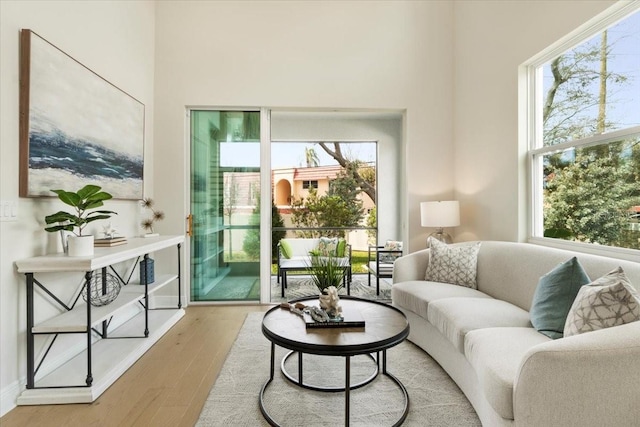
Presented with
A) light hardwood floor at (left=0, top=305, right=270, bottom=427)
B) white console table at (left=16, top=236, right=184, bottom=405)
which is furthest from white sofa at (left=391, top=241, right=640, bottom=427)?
white console table at (left=16, top=236, right=184, bottom=405)

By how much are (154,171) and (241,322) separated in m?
1.98

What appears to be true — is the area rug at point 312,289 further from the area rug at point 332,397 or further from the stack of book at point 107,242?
the stack of book at point 107,242

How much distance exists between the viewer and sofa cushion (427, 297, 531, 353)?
1.96m

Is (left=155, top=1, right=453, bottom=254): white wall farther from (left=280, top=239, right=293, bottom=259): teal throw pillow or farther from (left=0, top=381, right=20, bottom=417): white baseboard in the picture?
(left=0, top=381, right=20, bottom=417): white baseboard

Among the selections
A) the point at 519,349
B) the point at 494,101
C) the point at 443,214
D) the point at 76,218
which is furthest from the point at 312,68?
the point at 519,349

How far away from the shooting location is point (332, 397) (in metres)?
1.96

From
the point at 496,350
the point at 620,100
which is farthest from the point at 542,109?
the point at 496,350

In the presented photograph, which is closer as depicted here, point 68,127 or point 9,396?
point 9,396

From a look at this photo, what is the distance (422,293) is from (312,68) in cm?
281

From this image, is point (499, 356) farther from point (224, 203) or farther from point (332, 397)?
point (224, 203)

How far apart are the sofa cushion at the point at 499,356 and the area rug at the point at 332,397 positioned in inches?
13.6

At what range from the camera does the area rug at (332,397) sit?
69.1 inches

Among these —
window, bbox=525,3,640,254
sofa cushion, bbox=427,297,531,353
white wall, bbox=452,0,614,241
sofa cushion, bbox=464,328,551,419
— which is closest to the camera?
sofa cushion, bbox=464,328,551,419

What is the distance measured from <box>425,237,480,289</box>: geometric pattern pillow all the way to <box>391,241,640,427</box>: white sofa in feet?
0.25
